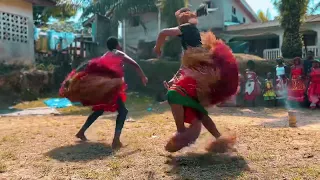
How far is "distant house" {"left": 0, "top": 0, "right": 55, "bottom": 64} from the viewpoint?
15.2m

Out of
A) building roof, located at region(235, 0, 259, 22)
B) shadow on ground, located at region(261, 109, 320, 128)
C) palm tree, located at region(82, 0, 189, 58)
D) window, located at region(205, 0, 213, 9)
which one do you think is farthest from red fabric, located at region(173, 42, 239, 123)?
building roof, located at region(235, 0, 259, 22)

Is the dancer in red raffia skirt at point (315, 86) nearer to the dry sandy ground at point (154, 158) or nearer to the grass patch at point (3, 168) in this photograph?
the dry sandy ground at point (154, 158)

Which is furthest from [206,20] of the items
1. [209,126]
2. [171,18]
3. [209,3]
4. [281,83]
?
[209,126]

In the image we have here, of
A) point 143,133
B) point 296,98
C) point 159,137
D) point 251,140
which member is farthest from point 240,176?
point 296,98

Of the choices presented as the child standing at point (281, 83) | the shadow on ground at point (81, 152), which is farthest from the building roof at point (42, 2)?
the shadow on ground at point (81, 152)

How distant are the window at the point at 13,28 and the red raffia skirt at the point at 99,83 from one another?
446 inches

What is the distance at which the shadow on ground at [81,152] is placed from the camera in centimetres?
450

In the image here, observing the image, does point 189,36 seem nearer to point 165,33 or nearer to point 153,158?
point 165,33

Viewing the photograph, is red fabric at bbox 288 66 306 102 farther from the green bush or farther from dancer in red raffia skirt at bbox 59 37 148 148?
dancer in red raffia skirt at bbox 59 37 148 148

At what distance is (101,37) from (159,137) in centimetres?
1791

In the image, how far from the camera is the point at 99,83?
5.03m

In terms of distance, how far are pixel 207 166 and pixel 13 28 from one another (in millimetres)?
13805

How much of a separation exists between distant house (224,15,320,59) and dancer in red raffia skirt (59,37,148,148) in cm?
1667

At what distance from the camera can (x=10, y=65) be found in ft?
48.7
